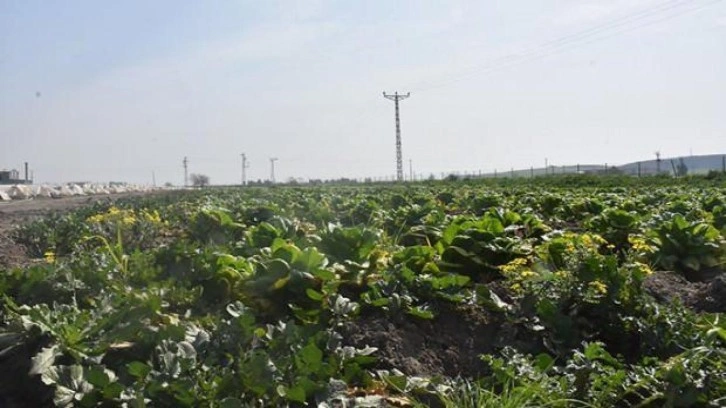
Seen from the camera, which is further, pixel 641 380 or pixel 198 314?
pixel 198 314

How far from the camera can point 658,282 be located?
4.13 metres

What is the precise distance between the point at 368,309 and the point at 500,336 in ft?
2.02

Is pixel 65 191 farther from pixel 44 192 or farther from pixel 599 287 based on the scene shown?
pixel 599 287

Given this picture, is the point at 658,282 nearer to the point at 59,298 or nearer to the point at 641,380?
the point at 641,380

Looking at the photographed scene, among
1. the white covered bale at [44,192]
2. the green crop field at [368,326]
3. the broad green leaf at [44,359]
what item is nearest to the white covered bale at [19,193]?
the white covered bale at [44,192]

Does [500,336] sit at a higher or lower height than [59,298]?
lower

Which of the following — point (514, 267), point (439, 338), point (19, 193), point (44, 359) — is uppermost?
point (19, 193)

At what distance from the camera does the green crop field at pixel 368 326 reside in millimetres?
2498

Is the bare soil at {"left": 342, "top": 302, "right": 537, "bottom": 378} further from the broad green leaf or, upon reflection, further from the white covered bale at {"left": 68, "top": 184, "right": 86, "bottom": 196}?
the white covered bale at {"left": 68, "top": 184, "right": 86, "bottom": 196}

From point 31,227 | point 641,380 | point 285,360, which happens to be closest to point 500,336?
point 641,380

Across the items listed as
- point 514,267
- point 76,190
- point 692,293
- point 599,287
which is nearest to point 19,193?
point 76,190

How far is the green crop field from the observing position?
2.50 m

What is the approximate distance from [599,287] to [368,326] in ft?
3.46

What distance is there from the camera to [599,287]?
10.8ft
